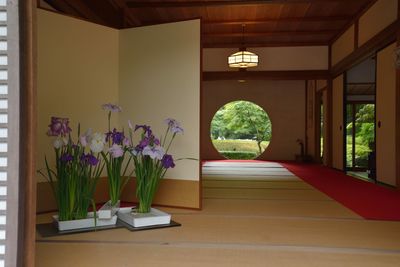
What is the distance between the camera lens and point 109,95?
3377 millimetres

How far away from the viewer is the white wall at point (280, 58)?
25.6ft

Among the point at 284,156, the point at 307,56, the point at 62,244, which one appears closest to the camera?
the point at 62,244

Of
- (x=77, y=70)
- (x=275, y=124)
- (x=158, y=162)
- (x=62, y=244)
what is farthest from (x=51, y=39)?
(x=275, y=124)

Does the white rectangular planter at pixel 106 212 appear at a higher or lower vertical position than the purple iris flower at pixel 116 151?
lower

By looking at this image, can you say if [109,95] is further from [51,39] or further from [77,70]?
[51,39]

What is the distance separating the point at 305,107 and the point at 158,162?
27.4 ft

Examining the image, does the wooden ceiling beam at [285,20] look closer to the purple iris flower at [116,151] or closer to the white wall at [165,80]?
the white wall at [165,80]

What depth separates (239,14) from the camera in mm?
5980

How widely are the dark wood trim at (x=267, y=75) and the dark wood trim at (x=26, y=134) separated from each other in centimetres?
716

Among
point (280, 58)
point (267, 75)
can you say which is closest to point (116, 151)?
point (267, 75)

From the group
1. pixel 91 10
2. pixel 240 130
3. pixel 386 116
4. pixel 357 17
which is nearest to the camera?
pixel 91 10

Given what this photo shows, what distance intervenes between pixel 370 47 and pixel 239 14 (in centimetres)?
208

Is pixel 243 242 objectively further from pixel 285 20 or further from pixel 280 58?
pixel 280 58

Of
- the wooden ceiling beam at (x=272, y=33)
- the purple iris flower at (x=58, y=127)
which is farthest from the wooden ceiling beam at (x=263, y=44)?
the purple iris flower at (x=58, y=127)
